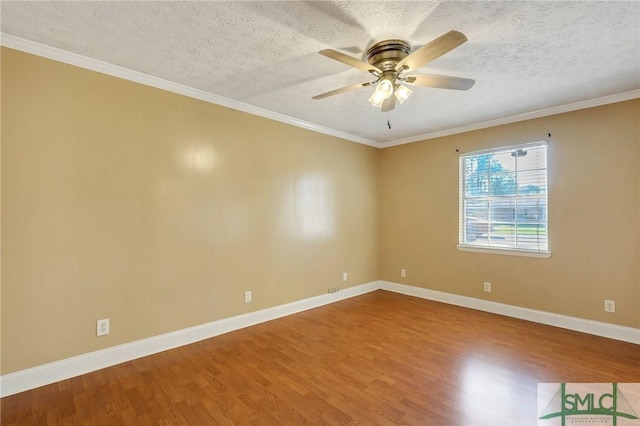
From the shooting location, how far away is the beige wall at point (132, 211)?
2.14 metres

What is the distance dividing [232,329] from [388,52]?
10.1ft

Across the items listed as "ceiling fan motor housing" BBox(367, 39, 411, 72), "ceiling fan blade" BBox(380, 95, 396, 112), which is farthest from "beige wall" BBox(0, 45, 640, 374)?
"ceiling fan motor housing" BBox(367, 39, 411, 72)

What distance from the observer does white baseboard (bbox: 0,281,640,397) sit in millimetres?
2172

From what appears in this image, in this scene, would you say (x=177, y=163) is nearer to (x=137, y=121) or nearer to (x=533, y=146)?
(x=137, y=121)

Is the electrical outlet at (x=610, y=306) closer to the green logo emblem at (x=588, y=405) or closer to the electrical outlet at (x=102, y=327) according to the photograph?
the green logo emblem at (x=588, y=405)

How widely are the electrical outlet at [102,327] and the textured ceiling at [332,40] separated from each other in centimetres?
217

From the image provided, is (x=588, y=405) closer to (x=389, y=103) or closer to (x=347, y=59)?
(x=389, y=103)

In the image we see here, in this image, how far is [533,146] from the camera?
3607 mm

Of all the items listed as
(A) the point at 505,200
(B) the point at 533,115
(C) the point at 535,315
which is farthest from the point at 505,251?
(B) the point at 533,115

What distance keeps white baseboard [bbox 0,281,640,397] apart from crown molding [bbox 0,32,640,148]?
2.35 meters

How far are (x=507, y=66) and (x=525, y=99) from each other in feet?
3.15

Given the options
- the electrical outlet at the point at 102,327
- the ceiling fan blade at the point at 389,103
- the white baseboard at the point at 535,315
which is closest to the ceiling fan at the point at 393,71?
the ceiling fan blade at the point at 389,103

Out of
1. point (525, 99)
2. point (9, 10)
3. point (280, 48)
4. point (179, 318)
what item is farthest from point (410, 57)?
point (179, 318)

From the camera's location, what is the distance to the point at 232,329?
325 cm
